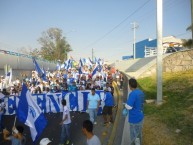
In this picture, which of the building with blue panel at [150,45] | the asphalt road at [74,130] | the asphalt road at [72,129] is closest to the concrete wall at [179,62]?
the asphalt road at [74,130]

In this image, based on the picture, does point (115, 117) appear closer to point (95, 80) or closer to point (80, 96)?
point (80, 96)

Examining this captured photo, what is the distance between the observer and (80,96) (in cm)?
1648

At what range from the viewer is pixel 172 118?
10891 millimetres

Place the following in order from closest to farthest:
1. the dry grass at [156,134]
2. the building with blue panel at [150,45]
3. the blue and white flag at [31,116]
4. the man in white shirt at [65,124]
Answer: the blue and white flag at [31,116] < the dry grass at [156,134] < the man in white shirt at [65,124] < the building with blue panel at [150,45]

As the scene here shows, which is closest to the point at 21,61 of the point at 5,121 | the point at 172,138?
the point at 5,121

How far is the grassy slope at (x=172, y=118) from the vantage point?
8891mm

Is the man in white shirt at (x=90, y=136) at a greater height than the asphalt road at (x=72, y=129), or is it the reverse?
the man in white shirt at (x=90, y=136)

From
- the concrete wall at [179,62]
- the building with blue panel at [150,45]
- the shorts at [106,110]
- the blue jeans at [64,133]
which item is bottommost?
the blue jeans at [64,133]

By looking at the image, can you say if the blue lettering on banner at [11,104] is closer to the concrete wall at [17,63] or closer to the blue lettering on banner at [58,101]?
the blue lettering on banner at [58,101]

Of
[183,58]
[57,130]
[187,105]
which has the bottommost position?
[57,130]

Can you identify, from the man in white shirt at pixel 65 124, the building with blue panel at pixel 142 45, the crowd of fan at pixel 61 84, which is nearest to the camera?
the man in white shirt at pixel 65 124

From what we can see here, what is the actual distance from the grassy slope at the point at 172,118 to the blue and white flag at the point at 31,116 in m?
3.36

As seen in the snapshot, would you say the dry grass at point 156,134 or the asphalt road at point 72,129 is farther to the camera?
the asphalt road at point 72,129

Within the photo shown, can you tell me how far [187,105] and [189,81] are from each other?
466cm
